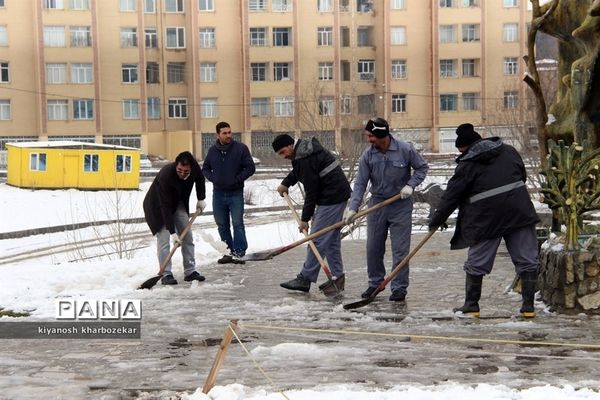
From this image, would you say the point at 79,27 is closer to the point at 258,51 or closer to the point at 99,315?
the point at 258,51

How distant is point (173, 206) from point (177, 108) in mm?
51409

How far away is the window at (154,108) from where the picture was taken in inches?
2430

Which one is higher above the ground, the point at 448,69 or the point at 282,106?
the point at 448,69

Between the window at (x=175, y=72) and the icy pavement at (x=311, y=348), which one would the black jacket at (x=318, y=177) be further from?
the window at (x=175, y=72)

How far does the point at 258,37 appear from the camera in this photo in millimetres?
61156

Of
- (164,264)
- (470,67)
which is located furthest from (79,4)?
(164,264)

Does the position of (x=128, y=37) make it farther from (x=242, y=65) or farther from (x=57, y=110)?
(x=242, y=65)

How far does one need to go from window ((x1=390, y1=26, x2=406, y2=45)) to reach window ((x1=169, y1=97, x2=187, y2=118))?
13.3 m

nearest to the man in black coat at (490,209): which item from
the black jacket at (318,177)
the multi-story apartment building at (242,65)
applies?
the black jacket at (318,177)

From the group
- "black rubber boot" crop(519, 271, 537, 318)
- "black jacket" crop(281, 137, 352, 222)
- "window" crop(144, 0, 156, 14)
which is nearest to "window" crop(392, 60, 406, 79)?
"window" crop(144, 0, 156, 14)

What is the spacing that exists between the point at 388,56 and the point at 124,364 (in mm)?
56441

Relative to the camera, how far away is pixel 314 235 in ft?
34.5

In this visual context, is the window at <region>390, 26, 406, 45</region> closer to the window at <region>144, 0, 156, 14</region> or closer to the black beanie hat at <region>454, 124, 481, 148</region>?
the window at <region>144, 0, 156, 14</region>

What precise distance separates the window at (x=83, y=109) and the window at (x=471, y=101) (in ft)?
74.6
